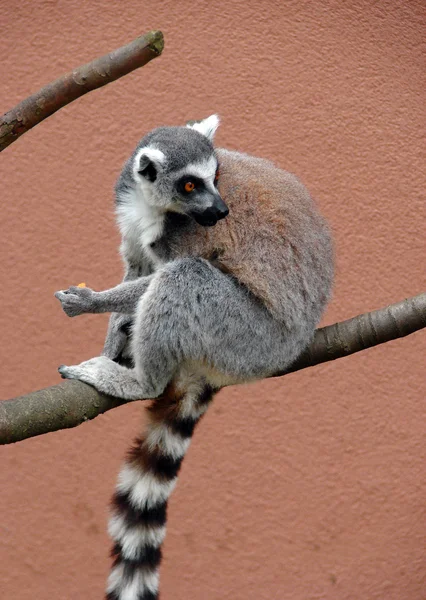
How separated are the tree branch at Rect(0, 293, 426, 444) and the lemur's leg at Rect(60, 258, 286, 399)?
0.23 ft

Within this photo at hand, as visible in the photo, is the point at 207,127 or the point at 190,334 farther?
the point at 207,127

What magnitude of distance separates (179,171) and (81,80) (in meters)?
0.54

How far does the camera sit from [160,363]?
2.02m

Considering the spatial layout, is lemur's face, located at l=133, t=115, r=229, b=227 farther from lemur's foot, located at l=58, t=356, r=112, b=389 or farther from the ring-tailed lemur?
lemur's foot, located at l=58, t=356, r=112, b=389

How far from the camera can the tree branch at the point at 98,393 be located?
1818 mm

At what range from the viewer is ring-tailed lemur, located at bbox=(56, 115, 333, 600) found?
2021 mm

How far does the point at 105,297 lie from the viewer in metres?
2.13

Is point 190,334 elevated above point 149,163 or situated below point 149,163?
below

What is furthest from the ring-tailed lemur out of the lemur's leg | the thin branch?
the thin branch

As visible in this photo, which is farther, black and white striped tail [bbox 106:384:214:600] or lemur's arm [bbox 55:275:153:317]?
lemur's arm [bbox 55:275:153:317]

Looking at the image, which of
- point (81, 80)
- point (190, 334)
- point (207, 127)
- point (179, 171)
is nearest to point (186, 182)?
point (179, 171)

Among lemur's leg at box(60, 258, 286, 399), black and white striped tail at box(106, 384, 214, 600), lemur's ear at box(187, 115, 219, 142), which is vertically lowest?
black and white striped tail at box(106, 384, 214, 600)

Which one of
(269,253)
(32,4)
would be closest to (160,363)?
(269,253)

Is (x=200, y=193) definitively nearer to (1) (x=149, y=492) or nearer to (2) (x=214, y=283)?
(2) (x=214, y=283)
